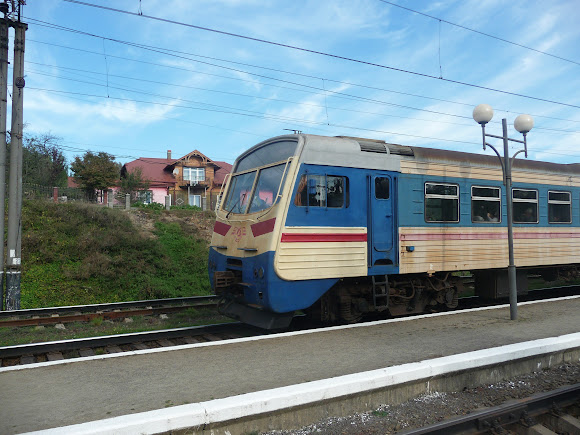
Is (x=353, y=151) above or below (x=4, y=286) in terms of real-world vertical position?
above

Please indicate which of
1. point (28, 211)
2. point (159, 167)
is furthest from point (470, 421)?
point (159, 167)

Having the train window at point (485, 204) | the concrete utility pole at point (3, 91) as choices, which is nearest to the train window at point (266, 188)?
the train window at point (485, 204)

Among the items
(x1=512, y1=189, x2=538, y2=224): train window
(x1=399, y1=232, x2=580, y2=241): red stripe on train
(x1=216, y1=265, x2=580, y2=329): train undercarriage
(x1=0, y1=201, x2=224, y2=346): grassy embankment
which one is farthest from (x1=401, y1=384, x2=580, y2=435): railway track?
(x1=0, y1=201, x2=224, y2=346): grassy embankment

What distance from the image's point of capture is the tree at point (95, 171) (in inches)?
1156

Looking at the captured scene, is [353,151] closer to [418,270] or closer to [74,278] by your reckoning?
[418,270]

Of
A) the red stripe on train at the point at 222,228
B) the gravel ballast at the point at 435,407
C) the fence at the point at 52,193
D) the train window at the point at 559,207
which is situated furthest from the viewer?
the fence at the point at 52,193

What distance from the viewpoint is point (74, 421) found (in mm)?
3918

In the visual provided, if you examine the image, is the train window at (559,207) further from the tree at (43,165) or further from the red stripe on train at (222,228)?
the tree at (43,165)

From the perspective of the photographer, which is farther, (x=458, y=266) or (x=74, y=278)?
(x=74, y=278)

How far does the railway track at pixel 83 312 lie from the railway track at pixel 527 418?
742 centimetres

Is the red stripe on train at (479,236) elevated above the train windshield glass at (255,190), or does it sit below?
below

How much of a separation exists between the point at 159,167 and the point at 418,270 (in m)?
43.4

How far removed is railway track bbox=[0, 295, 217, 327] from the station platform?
12.9ft

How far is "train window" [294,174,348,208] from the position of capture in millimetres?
7305
